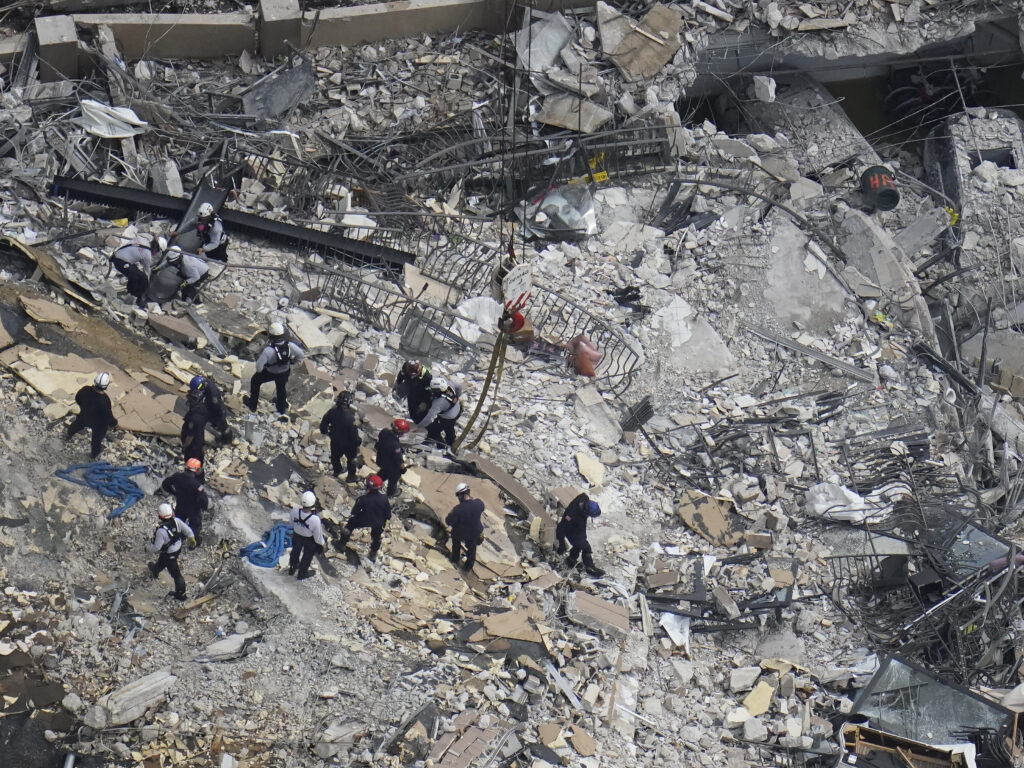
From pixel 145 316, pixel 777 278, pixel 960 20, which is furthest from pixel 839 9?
pixel 145 316

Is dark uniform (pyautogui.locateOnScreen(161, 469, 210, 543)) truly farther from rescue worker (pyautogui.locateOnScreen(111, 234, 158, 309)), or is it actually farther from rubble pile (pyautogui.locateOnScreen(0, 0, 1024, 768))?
rescue worker (pyautogui.locateOnScreen(111, 234, 158, 309))

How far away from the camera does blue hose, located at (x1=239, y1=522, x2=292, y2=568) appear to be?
43.3 feet

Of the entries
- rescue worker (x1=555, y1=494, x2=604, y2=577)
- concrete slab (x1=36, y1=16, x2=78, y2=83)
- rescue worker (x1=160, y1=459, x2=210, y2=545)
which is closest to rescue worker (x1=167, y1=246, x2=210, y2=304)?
rescue worker (x1=160, y1=459, x2=210, y2=545)

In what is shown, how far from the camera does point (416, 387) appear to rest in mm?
14820

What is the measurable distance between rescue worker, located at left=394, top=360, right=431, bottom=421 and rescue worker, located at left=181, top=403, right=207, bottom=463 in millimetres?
2244

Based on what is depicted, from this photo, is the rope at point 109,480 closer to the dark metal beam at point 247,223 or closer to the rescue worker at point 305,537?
the rescue worker at point 305,537

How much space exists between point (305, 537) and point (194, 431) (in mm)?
1623

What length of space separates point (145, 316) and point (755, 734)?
785 centimetres

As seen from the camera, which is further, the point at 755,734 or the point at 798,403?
the point at 798,403

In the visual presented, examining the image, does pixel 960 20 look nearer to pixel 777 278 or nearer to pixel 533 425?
pixel 777 278

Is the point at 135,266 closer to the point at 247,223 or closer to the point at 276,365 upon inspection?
the point at 276,365

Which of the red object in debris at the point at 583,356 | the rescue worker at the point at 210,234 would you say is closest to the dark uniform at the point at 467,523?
the red object in debris at the point at 583,356

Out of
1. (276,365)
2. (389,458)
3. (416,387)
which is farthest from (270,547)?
(416,387)

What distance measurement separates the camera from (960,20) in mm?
21141
